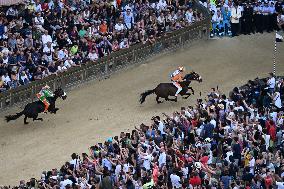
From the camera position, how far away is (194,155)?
30453mm

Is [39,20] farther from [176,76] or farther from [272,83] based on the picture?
[272,83]

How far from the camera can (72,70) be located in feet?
133

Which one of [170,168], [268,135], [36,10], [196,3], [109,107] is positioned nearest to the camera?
[170,168]

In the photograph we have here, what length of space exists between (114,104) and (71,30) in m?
5.45

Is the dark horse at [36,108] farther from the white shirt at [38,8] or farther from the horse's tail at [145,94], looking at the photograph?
the white shirt at [38,8]

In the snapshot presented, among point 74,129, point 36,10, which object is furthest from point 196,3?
point 74,129

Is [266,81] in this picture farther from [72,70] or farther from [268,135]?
A: [72,70]

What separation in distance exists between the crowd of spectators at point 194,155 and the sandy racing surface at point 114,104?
7.78 ft

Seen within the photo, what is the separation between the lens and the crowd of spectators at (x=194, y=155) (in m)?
28.9

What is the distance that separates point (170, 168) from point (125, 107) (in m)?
9.34

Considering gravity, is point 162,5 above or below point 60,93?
above

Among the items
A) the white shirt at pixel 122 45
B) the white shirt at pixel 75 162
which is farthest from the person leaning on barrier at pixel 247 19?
the white shirt at pixel 75 162

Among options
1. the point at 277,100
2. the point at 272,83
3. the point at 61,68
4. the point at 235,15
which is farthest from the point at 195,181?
the point at 235,15

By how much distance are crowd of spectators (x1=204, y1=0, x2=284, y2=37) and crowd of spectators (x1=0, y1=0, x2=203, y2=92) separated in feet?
3.35
